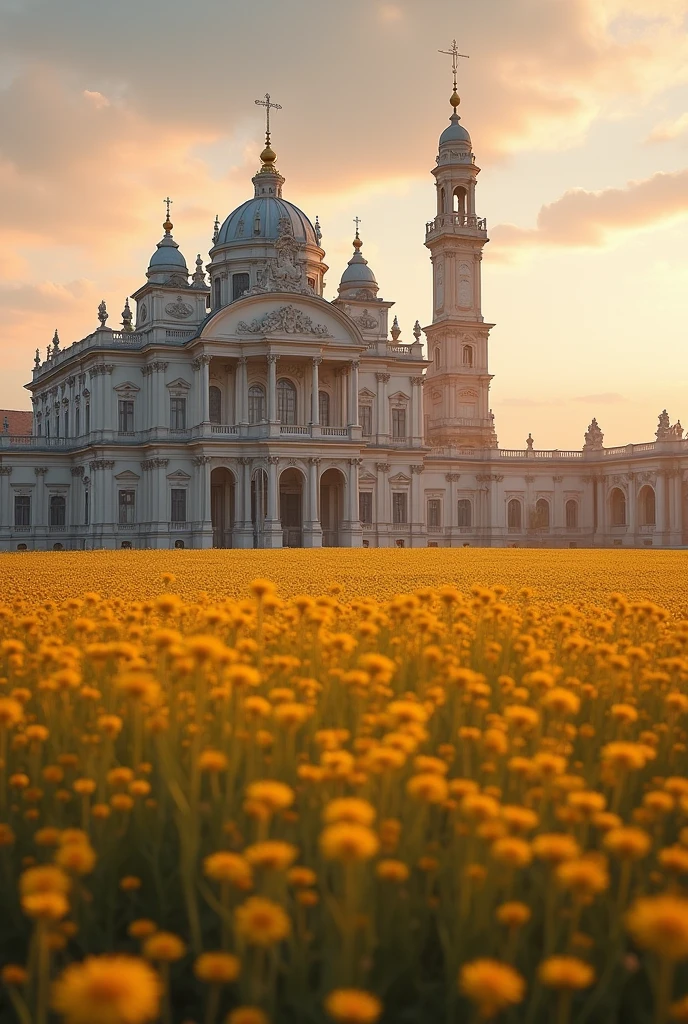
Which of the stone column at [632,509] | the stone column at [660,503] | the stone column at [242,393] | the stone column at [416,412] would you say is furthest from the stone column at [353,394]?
the stone column at [632,509]

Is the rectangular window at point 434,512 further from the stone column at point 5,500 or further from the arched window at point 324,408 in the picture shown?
the stone column at point 5,500

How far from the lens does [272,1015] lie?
2490 millimetres

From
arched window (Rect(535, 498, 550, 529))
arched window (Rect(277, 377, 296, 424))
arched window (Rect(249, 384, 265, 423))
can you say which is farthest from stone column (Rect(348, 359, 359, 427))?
arched window (Rect(535, 498, 550, 529))

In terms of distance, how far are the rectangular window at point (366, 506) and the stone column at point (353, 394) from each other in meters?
5.69

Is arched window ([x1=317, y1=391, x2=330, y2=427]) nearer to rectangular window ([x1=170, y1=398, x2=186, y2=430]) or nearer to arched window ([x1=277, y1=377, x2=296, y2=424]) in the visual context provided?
arched window ([x1=277, y1=377, x2=296, y2=424])

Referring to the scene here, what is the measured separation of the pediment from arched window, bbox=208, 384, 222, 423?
4.21 m

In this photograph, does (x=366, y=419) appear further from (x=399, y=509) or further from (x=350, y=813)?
(x=350, y=813)

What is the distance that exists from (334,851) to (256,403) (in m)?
58.1

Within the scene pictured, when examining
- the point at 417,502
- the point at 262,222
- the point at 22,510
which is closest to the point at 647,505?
the point at 417,502

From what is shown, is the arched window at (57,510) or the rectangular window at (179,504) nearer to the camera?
the rectangular window at (179,504)

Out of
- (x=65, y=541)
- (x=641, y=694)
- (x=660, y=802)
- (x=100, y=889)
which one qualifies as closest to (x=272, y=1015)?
(x=100, y=889)

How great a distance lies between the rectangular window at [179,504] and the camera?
2276 inches

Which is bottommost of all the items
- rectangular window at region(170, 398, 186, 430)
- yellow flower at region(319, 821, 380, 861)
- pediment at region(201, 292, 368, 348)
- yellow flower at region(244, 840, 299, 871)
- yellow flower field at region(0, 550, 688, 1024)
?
yellow flower field at region(0, 550, 688, 1024)

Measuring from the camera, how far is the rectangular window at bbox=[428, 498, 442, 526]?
224ft
